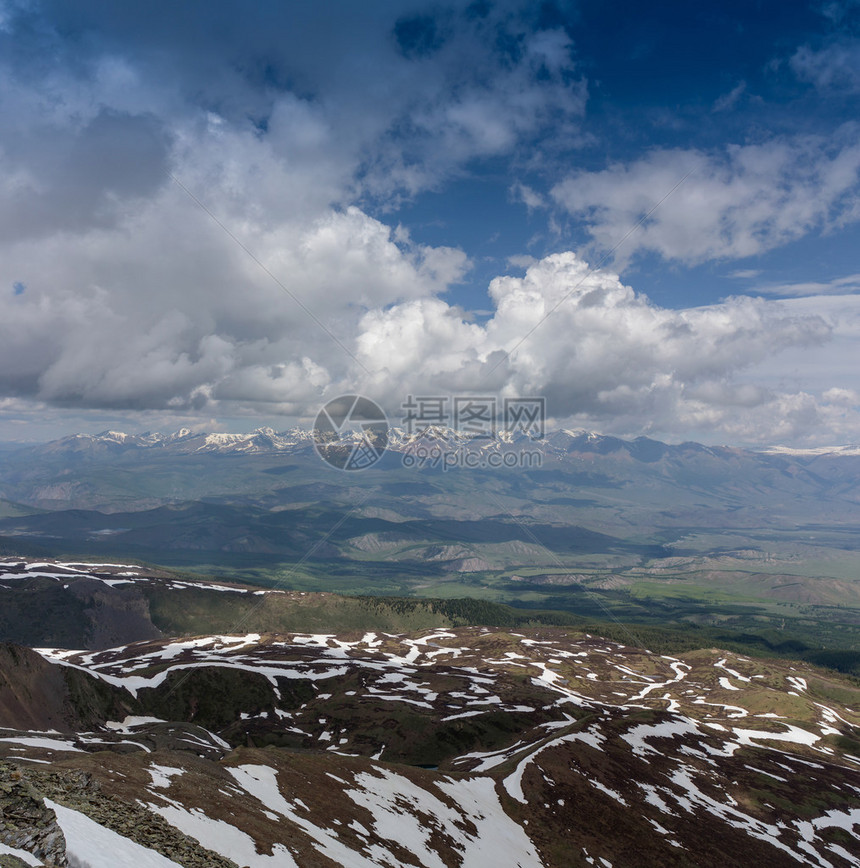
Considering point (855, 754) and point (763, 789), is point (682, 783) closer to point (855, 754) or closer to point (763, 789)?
point (763, 789)

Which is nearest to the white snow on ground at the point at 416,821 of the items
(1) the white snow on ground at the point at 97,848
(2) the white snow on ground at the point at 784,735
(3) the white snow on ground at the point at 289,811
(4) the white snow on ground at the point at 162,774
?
(3) the white snow on ground at the point at 289,811

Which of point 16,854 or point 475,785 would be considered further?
point 475,785

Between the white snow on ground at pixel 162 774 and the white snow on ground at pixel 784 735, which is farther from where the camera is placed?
the white snow on ground at pixel 784 735

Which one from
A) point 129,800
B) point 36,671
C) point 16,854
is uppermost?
point 16,854

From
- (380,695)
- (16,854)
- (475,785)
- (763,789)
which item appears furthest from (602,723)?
(16,854)

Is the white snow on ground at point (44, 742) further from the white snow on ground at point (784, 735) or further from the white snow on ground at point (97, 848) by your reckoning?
the white snow on ground at point (784, 735)

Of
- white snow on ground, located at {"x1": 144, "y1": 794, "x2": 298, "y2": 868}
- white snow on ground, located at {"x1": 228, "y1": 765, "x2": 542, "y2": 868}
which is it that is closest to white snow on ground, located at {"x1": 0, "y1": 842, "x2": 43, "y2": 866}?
white snow on ground, located at {"x1": 144, "y1": 794, "x2": 298, "y2": 868}
